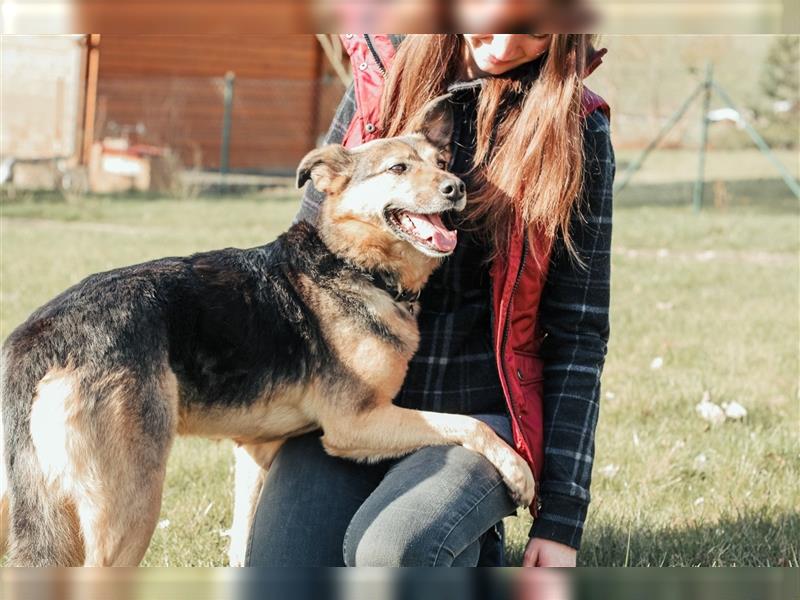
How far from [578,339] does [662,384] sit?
3.13 meters

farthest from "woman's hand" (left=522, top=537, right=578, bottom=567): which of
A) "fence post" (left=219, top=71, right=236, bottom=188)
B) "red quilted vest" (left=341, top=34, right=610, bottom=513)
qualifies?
"fence post" (left=219, top=71, right=236, bottom=188)

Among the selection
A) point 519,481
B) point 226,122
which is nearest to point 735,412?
point 519,481

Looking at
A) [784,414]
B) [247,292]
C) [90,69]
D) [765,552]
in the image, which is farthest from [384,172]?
[90,69]

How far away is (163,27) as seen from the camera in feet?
2.93

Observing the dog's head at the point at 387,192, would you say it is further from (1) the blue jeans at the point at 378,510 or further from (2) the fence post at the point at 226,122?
(2) the fence post at the point at 226,122

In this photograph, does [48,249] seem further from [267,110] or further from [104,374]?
[267,110]

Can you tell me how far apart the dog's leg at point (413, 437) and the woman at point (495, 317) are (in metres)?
0.05

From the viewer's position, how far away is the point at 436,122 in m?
3.63

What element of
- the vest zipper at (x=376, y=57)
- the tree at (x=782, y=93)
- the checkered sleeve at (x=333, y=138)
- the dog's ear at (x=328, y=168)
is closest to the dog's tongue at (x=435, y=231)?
the dog's ear at (x=328, y=168)

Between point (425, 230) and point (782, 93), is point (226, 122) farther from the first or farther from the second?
point (782, 93)

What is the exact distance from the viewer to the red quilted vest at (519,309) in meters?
3.36

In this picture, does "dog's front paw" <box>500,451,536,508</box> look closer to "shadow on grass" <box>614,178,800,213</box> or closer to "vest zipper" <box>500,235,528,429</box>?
"vest zipper" <box>500,235,528,429</box>

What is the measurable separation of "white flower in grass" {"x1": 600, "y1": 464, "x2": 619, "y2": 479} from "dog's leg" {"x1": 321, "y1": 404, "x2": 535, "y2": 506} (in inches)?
66.2

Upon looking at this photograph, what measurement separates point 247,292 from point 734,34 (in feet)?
8.51
